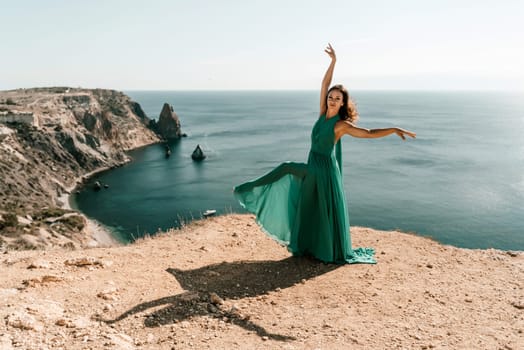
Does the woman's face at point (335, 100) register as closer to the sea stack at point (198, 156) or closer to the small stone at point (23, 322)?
the small stone at point (23, 322)

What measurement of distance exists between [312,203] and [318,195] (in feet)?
0.80

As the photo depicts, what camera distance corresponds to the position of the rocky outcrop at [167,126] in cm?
10231

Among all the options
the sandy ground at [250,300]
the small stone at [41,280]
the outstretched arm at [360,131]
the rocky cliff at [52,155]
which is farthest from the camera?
the rocky cliff at [52,155]

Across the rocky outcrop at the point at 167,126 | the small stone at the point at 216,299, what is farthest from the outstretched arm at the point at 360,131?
the rocky outcrop at the point at 167,126

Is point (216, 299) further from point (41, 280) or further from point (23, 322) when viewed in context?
point (41, 280)

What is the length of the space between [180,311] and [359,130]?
470 cm

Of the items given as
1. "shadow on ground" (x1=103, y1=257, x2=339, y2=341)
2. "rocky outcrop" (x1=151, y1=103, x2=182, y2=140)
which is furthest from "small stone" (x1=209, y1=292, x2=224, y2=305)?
"rocky outcrop" (x1=151, y1=103, x2=182, y2=140)

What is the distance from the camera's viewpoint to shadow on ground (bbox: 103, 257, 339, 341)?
19.6 ft

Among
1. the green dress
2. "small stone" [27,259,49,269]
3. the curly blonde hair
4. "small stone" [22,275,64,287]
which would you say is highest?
the curly blonde hair

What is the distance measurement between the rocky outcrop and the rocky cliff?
3022 millimetres

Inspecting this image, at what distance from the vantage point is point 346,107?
809 centimetres

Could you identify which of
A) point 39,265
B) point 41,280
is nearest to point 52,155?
point 39,265

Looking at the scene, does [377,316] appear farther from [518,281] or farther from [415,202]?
[415,202]

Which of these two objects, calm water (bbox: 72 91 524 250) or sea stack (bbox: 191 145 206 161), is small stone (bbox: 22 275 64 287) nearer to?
calm water (bbox: 72 91 524 250)
